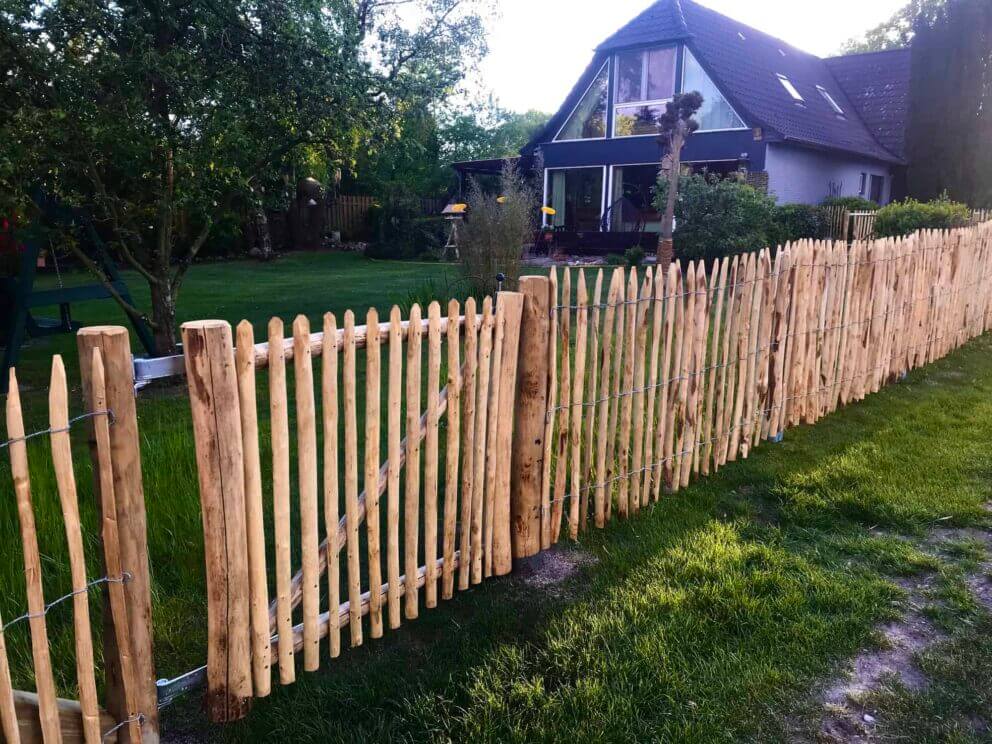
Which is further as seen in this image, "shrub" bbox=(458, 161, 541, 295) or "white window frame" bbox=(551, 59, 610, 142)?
"white window frame" bbox=(551, 59, 610, 142)

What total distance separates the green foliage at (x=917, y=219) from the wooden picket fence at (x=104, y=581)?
1325 cm

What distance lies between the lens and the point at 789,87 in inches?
896

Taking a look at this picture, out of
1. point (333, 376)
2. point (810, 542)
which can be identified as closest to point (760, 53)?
point (810, 542)

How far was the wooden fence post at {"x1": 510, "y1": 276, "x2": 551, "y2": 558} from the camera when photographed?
3668mm

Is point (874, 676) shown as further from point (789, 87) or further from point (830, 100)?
point (830, 100)

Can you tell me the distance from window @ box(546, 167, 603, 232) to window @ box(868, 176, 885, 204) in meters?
8.33

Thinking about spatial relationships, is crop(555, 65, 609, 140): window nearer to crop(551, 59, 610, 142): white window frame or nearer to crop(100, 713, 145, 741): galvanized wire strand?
crop(551, 59, 610, 142): white window frame

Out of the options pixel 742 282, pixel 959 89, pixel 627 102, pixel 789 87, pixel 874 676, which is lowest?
pixel 874 676

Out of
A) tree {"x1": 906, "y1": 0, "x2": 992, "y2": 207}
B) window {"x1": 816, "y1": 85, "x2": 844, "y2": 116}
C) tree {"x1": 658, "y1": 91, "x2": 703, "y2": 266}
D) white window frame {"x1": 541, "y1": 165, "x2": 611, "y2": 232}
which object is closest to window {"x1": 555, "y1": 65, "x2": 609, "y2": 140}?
white window frame {"x1": 541, "y1": 165, "x2": 611, "y2": 232}

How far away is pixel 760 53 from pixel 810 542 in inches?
887

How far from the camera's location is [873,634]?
10.8 feet

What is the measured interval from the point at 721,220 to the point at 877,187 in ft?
44.2

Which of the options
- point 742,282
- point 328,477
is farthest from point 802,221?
point 328,477

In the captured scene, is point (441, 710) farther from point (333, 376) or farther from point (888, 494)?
point (888, 494)
